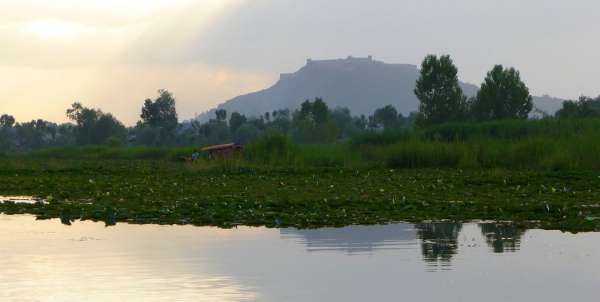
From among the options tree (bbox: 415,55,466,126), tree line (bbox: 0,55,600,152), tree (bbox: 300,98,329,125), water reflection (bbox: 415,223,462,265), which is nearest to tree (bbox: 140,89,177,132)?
tree line (bbox: 0,55,600,152)

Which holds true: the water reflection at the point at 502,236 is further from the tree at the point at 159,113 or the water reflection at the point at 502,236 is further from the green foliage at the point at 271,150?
the tree at the point at 159,113

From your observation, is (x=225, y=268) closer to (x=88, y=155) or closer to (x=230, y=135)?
(x=88, y=155)

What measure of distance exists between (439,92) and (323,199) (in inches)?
2926

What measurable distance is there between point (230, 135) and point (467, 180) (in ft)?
422

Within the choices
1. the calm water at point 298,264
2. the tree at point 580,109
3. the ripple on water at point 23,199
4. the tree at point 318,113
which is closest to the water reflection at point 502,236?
the calm water at point 298,264

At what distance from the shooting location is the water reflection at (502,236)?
1588 cm

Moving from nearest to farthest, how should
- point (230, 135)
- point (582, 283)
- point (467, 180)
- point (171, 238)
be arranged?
point (582, 283) < point (171, 238) < point (467, 180) < point (230, 135)

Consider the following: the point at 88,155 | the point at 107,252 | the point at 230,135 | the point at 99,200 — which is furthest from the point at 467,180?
the point at 230,135

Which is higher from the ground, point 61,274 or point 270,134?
point 270,134

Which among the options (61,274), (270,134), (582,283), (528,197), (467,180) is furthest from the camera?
(270,134)

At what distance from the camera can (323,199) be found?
24.4m

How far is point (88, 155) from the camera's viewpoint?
311 ft

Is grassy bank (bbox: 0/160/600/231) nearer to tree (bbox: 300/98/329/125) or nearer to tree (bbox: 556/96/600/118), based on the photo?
tree (bbox: 556/96/600/118)

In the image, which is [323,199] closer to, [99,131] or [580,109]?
[580,109]
